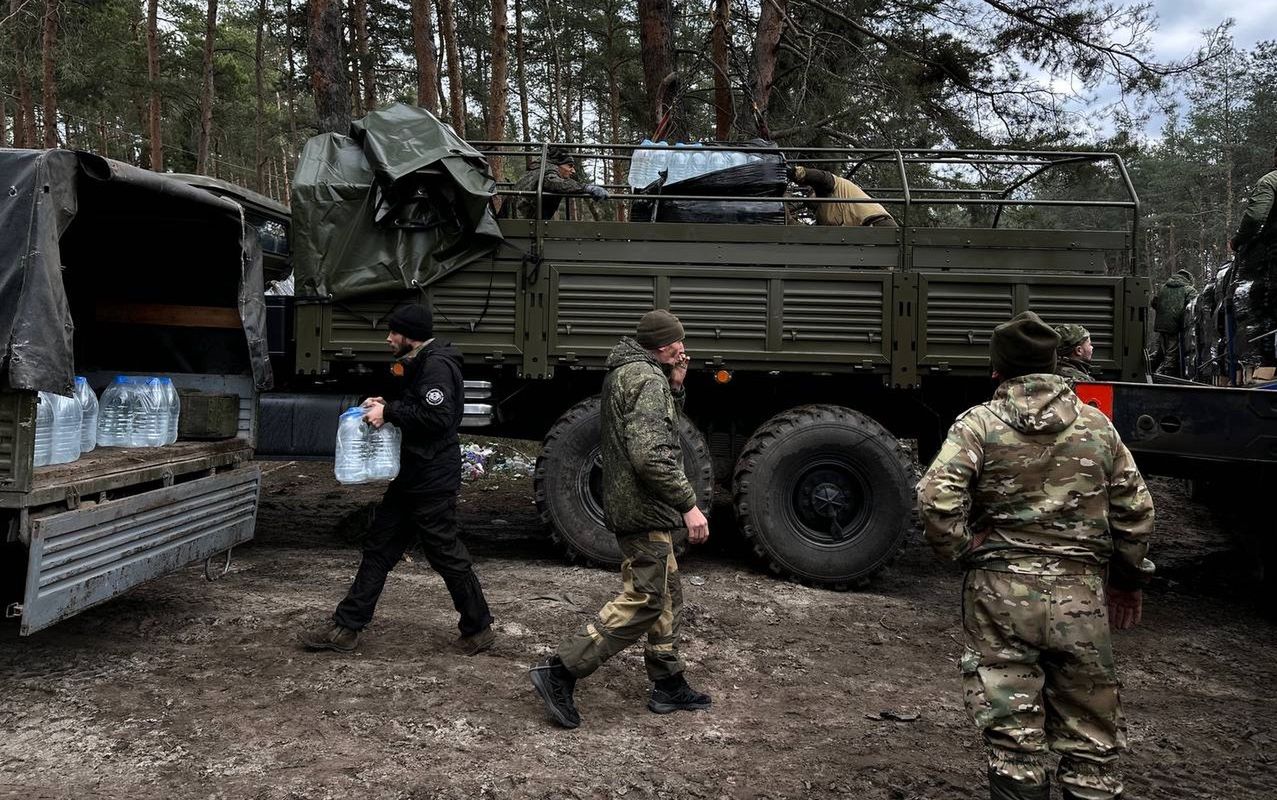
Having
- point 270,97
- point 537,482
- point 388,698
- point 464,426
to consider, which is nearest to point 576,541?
point 537,482

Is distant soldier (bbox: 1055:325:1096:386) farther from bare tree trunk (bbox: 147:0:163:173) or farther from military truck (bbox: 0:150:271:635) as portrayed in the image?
bare tree trunk (bbox: 147:0:163:173)

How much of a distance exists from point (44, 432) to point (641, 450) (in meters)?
2.84

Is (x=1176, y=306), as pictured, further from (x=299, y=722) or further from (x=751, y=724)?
(x=299, y=722)

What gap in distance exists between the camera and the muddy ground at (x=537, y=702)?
3301mm

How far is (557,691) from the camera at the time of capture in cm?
374

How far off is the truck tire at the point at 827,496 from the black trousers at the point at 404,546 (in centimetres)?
216

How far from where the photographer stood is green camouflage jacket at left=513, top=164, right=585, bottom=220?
→ 6203mm

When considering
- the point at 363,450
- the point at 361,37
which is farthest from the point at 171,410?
the point at 361,37

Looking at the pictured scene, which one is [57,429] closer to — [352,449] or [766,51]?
[352,449]

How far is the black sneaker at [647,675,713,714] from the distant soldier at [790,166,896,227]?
3779mm

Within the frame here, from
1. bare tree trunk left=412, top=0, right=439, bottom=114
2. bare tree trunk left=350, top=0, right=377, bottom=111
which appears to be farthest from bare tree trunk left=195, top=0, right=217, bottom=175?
bare tree trunk left=412, top=0, right=439, bottom=114

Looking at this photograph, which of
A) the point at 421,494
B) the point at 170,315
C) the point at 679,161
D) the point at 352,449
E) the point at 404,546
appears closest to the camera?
the point at 421,494

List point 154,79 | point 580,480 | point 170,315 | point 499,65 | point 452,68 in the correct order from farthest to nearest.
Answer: point 154,79, point 452,68, point 499,65, point 580,480, point 170,315

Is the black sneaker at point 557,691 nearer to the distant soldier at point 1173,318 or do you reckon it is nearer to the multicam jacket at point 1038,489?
the multicam jacket at point 1038,489
